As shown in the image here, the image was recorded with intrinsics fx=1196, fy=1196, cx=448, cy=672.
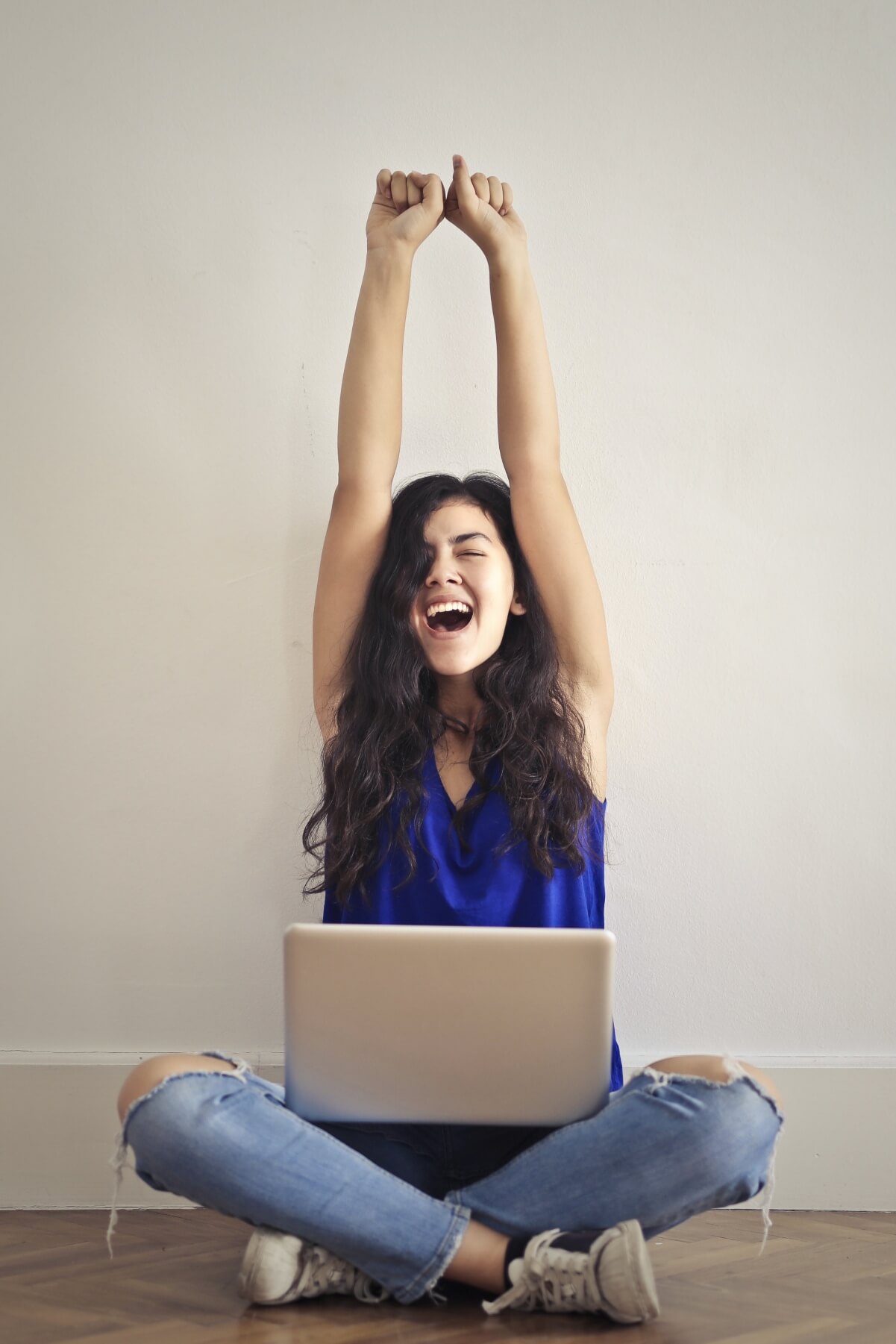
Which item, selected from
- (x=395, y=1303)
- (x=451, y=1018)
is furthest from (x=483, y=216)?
(x=395, y=1303)

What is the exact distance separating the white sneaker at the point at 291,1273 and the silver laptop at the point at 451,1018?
166 millimetres

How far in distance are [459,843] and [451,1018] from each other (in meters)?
0.44

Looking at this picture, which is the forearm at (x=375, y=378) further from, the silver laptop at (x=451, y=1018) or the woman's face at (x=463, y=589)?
the silver laptop at (x=451, y=1018)

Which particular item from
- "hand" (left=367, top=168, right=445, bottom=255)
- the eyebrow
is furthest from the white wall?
the eyebrow

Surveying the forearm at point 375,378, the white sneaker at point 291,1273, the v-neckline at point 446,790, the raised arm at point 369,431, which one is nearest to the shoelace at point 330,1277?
the white sneaker at point 291,1273

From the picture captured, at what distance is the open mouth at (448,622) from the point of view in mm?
1776

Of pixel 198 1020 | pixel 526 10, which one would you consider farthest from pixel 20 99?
pixel 198 1020

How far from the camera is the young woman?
1315mm

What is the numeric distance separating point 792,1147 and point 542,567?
1011 mm

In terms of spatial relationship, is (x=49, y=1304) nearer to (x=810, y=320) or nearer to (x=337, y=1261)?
(x=337, y=1261)

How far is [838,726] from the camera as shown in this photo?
204 centimetres

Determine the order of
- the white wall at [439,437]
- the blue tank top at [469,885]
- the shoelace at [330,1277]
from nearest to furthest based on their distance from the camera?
1. the shoelace at [330,1277]
2. the blue tank top at [469,885]
3. the white wall at [439,437]

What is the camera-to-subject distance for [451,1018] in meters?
1.28

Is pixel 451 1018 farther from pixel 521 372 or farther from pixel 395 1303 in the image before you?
pixel 521 372
